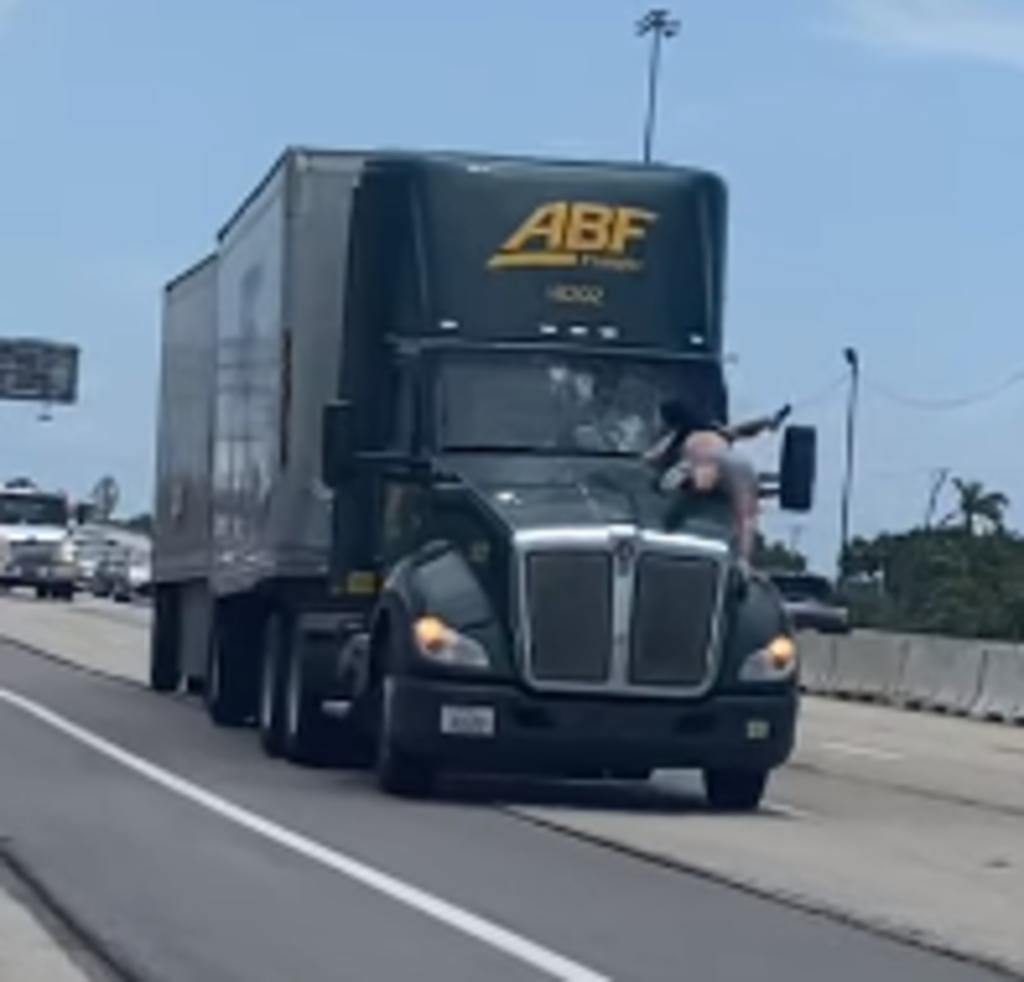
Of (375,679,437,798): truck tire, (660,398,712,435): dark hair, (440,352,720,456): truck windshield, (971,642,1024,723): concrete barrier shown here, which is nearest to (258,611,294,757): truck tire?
(375,679,437,798): truck tire

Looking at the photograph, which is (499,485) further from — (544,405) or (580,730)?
(580,730)

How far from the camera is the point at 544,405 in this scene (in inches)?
898

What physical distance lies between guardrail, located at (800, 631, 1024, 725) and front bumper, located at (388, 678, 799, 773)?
20.7 metres

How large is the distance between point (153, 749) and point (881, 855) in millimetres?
8457

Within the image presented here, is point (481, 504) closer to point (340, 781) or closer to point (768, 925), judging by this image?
point (340, 781)

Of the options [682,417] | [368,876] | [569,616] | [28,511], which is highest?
[682,417]

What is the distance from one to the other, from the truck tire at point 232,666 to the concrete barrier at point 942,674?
1587 centimetres

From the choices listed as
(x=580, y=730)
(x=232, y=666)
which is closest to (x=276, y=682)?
(x=232, y=666)

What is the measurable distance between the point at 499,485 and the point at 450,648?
130 centimetres

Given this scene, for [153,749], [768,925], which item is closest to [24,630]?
[153,749]

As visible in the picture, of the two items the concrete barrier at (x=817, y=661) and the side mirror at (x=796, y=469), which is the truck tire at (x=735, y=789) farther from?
the concrete barrier at (x=817, y=661)

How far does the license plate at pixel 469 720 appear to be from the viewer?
2130cm

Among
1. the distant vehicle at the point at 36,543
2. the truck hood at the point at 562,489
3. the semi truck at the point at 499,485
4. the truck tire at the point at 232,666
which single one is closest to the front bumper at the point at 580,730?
the semi truck at the point at 499,485

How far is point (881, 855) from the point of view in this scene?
63.5 feet
